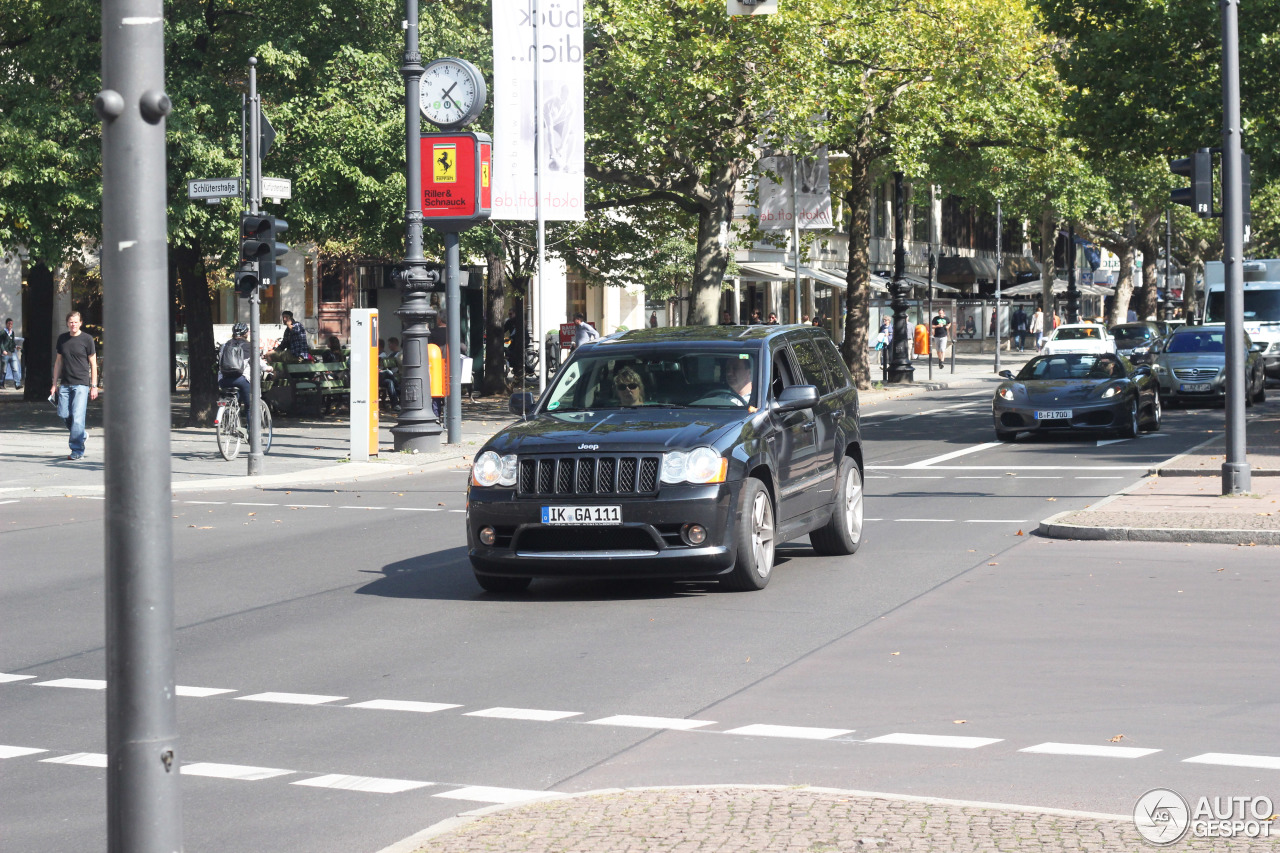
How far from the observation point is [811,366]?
1281 cm

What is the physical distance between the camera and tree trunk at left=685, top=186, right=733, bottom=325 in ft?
111

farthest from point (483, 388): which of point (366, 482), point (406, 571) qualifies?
point (406, 571)

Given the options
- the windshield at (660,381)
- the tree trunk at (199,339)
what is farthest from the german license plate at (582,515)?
the tree trunk at (199,339)

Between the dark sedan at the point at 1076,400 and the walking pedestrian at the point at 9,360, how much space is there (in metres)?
29.4

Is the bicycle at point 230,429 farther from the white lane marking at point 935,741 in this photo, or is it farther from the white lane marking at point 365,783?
the white lane marking at point 935,741

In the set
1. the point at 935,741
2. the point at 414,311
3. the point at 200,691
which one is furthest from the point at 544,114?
the point at 935,741

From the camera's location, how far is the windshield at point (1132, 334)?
50625mm

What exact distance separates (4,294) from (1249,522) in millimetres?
42838

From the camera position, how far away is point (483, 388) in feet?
123

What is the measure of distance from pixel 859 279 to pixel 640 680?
106 ft

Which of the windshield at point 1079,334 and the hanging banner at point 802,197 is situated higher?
the hanging banner at point 802,197

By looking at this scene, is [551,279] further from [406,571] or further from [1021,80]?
[406,571]

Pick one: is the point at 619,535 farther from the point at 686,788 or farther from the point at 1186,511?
the point at 1186,511

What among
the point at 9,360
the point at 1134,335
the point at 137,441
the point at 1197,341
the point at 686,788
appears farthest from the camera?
the point at 1134,335
